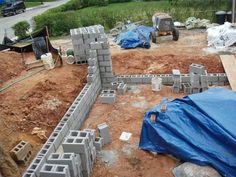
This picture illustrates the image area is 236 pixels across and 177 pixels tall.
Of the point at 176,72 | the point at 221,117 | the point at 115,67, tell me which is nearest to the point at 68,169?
the point at 221,117

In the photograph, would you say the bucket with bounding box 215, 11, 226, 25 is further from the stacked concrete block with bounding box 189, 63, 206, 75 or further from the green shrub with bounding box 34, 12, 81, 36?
the green shrub with bounding box 34, 12, 81, 36

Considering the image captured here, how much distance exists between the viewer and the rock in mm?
5156

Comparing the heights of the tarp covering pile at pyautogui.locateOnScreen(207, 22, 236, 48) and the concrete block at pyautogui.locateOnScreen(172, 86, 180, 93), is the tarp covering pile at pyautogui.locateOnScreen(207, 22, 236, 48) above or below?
above

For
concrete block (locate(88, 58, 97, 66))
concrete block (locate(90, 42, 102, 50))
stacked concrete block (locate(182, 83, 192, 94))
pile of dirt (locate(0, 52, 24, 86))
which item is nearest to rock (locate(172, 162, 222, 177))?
stacked concrete block (locate(182, 83, 192, 94))

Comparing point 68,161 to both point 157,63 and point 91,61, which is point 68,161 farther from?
point 157,63

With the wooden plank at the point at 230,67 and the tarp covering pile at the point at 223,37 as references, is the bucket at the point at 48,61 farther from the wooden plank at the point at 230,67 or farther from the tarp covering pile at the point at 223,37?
the tarp covering pile at the point at 223,37

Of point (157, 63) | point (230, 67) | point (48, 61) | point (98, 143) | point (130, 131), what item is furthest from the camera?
point (157, 63)

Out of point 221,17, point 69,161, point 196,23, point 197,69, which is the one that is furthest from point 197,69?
point 196,23

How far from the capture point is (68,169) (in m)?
4.87

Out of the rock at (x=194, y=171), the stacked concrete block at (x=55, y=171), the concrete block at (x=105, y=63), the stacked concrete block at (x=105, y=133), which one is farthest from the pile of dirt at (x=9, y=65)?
the rock at (x=194, y=171)

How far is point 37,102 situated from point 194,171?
397 cm

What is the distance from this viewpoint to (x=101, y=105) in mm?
8273

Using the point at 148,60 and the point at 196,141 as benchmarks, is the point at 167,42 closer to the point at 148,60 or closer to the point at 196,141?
Result: the point at 148,60

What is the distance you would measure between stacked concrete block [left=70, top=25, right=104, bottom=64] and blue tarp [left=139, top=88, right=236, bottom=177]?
363 centimetres
